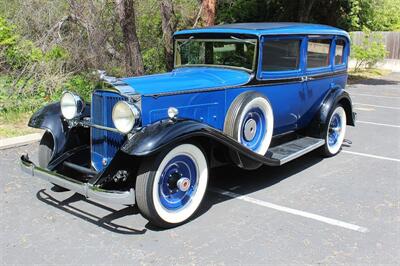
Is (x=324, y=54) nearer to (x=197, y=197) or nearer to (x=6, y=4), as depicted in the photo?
(x=197, y=197)

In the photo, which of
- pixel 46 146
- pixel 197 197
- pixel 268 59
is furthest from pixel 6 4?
pixel 197 197

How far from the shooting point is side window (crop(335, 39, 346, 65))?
6.38m

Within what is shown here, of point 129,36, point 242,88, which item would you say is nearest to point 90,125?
point 242,88

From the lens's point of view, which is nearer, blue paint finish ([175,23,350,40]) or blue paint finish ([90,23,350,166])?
blue paint finish ([90,23,350,166])

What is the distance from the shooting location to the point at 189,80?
14.5ft

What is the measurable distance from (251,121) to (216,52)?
997 millimetres

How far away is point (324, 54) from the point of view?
606 centimetres

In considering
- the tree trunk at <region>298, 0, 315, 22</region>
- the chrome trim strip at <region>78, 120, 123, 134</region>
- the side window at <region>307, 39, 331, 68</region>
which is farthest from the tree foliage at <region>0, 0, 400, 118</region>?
the tree trunk at <region>298, 0, 315, 22</region>

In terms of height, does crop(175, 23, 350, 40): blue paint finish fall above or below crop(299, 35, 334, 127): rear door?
above

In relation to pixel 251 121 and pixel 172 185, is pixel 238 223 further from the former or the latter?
pixel 251 121

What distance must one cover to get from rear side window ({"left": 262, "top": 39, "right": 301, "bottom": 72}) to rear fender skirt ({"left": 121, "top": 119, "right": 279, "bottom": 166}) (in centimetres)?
127

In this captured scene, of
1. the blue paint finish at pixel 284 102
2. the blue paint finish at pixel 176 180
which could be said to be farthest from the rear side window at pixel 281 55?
the blue paint finish at pixel 176 180

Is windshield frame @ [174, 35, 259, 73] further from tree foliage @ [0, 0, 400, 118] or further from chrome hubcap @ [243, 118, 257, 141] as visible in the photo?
tree foliage @ [0, 0, 400, 118]

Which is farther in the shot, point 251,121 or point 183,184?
point 251,121
